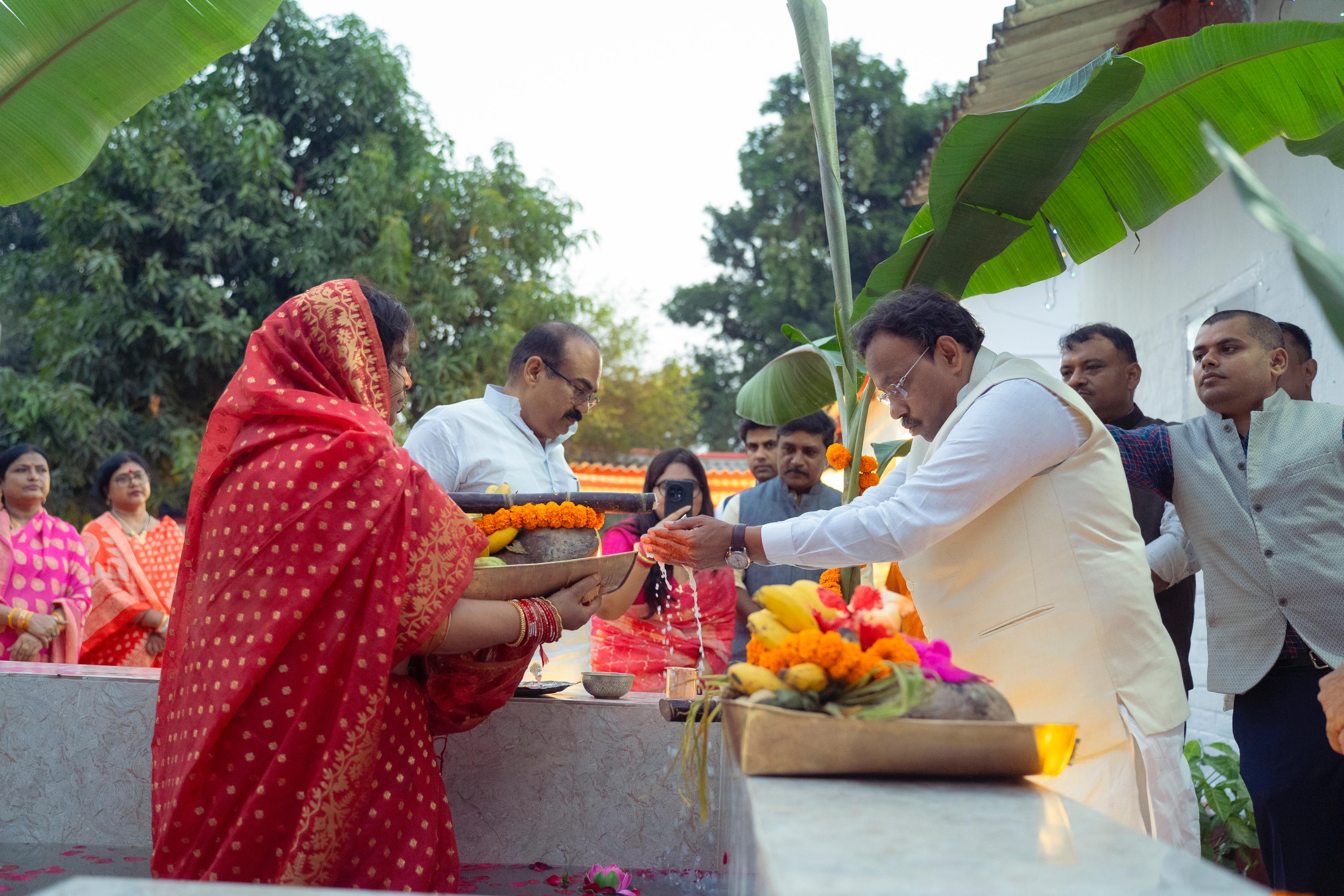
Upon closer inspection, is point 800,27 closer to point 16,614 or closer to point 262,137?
point 16,614

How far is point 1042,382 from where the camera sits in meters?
2.63

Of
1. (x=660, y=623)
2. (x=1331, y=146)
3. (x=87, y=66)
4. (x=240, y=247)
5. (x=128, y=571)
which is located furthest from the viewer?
(x=240, y=247)

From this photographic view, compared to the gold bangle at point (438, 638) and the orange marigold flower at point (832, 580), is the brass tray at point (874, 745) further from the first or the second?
the orange marigold flower at point (832, 580)

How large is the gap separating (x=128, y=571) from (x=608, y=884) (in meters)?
4.68

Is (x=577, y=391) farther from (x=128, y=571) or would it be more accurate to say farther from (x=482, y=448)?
(x=128, y=571)

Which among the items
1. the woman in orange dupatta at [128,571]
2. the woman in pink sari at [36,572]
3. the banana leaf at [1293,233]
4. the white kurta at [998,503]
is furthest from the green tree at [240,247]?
the banana leaf at [1293,233]

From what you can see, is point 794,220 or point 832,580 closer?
point 832,580

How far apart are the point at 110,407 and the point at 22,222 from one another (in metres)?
11.5

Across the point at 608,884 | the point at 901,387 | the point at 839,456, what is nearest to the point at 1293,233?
the point at 901,387

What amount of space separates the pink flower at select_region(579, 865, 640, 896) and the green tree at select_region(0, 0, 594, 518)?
10372mm

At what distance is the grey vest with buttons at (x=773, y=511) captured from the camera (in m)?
5.28

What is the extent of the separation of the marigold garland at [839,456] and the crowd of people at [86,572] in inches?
152

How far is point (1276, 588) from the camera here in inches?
116

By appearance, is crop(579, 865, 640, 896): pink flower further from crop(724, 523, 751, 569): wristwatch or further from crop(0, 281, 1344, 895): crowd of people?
crop(724, 523, 751, 569): wristwatch
